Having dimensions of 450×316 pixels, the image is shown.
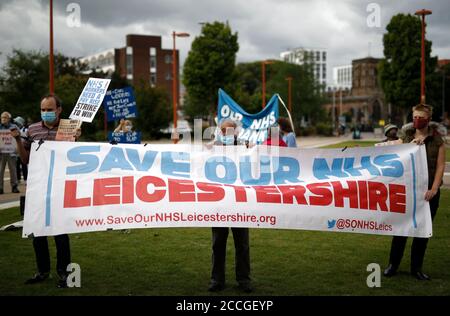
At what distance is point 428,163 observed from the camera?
6.72 metres

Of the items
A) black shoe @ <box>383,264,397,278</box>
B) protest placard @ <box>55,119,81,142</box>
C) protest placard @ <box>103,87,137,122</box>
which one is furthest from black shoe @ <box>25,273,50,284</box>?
protest placard @ <box>103,87,137,122</box>

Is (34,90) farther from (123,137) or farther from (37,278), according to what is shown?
(37,278)

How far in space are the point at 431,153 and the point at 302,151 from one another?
1576mm

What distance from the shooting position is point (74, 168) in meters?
6.49

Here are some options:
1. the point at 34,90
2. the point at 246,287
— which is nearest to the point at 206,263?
the point at 246,287

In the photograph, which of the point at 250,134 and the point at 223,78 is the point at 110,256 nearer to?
the point at 250,134

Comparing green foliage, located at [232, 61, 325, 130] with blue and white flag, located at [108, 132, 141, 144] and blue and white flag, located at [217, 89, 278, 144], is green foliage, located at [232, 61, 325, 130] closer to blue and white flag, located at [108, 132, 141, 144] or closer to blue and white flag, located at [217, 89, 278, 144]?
blue and white flag, located at [217, 89, 278, 144]

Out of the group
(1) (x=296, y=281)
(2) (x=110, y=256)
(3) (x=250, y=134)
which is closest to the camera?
(1) (x=296, y=281)

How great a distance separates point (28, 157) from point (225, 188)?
7.92ft

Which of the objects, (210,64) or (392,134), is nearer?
(392,134)

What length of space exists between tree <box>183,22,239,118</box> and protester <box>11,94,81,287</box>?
51.2 meters

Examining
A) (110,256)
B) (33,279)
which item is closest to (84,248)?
(110,256)

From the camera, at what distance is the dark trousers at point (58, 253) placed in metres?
6.44

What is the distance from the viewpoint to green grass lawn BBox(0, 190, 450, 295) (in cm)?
632
